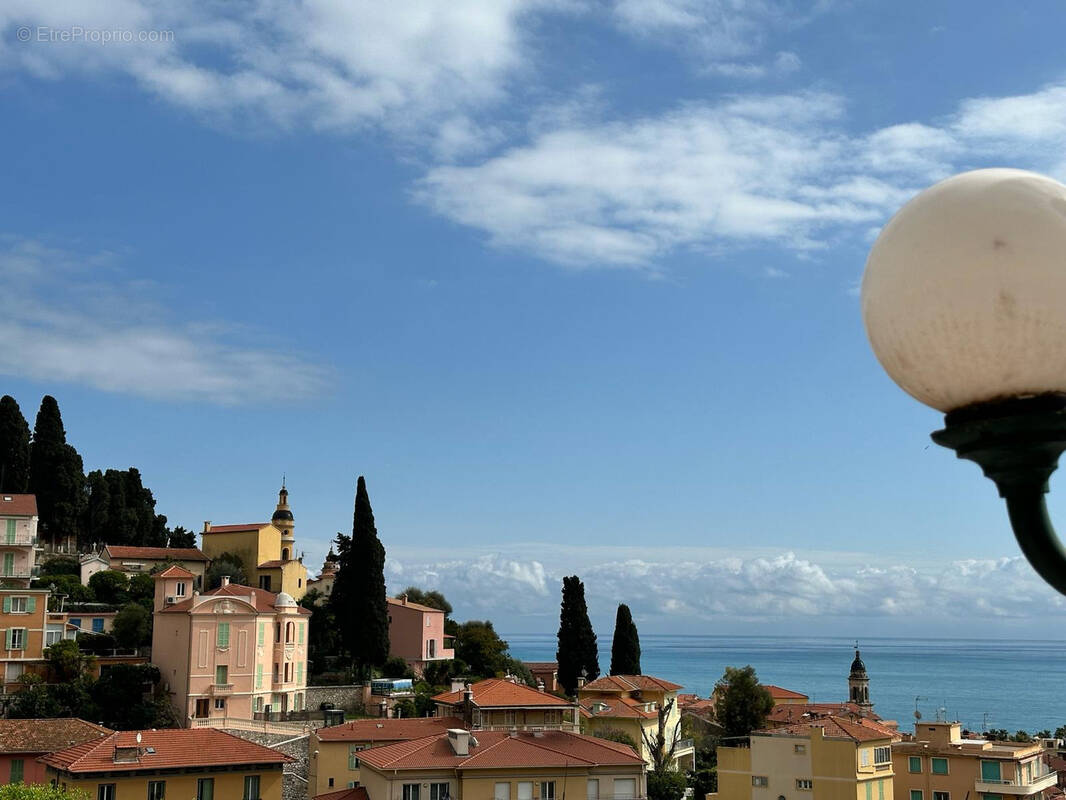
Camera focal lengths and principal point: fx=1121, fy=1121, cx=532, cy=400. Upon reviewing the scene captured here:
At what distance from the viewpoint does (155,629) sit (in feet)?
142

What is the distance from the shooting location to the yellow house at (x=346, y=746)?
35.4 meters

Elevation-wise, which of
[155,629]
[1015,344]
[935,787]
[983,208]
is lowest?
[935,787]

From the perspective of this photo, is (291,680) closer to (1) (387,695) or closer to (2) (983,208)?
(1) (387,695)

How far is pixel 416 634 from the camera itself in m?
54.5

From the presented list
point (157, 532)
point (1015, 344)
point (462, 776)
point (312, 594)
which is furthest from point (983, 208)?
point (157, 532)

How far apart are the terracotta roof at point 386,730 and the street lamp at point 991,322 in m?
34.6

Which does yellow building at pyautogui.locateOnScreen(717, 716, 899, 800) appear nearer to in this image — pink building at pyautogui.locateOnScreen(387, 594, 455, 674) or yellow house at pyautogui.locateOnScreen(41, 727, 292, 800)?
yellow house at pyautogui.locateOnScreen(41, 727, 292, 800)

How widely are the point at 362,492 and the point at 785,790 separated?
77.5 ft

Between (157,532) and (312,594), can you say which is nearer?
(312,594)

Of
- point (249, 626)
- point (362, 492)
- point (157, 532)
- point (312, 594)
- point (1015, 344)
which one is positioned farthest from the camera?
point (157, 532)

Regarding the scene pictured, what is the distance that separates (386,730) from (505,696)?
478 centimetres

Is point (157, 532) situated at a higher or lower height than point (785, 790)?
higher

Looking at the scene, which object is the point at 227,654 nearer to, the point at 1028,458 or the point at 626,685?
the point at 626,685

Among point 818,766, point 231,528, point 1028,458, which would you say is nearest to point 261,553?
point 231,528
